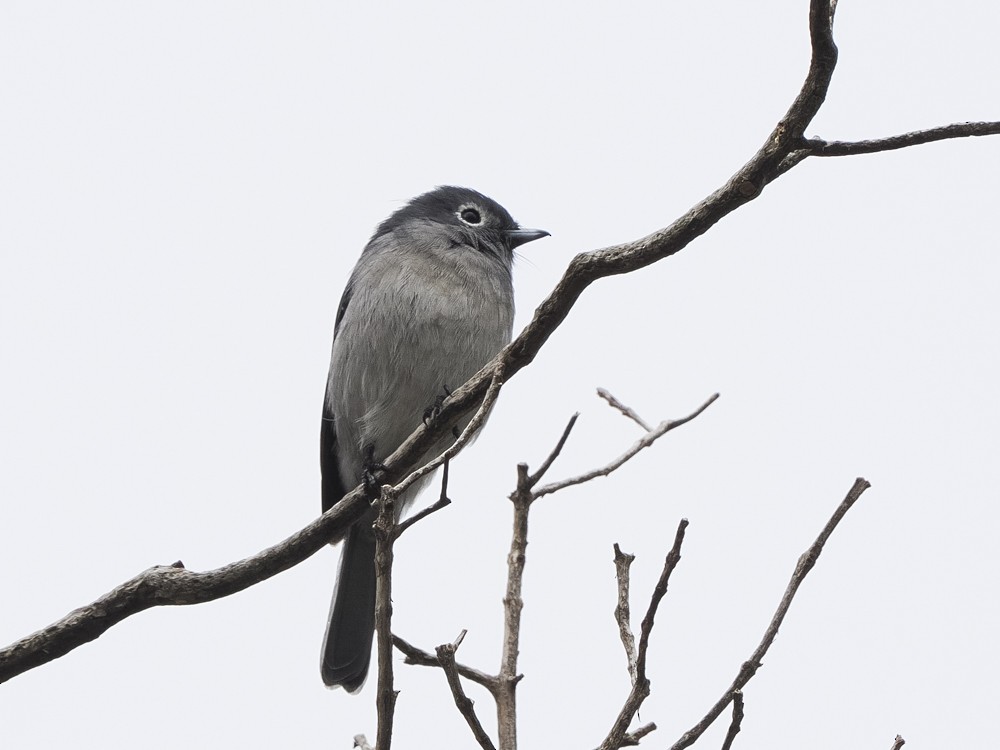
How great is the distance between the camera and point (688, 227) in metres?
3.69

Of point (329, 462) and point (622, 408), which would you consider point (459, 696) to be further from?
point (329, 462)

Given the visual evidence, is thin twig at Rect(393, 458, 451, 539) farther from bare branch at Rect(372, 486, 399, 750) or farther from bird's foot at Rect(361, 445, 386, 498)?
bird's foot at Rect(361, 445, 386, 498)

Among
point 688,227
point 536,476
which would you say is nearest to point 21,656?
point 536,476

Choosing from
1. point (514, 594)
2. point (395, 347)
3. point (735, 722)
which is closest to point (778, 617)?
point (735, 722)

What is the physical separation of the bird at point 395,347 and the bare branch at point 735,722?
3326mm

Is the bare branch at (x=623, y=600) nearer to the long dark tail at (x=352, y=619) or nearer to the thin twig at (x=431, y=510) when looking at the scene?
the thin twig at (x=431, y=510)

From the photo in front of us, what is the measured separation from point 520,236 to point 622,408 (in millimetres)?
4191

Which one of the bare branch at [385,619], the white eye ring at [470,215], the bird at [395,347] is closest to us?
the bare branch at [385,619]

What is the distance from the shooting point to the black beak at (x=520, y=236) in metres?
7.88

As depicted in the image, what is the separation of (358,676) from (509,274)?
2854 millimetres

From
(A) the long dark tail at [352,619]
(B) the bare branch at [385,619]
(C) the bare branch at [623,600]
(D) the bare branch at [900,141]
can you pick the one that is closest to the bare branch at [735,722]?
(C) the bare branch at [623,600]

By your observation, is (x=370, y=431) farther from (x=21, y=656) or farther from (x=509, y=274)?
(x=21, y=656)

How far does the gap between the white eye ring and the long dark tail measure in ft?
7.47

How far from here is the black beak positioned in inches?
310
